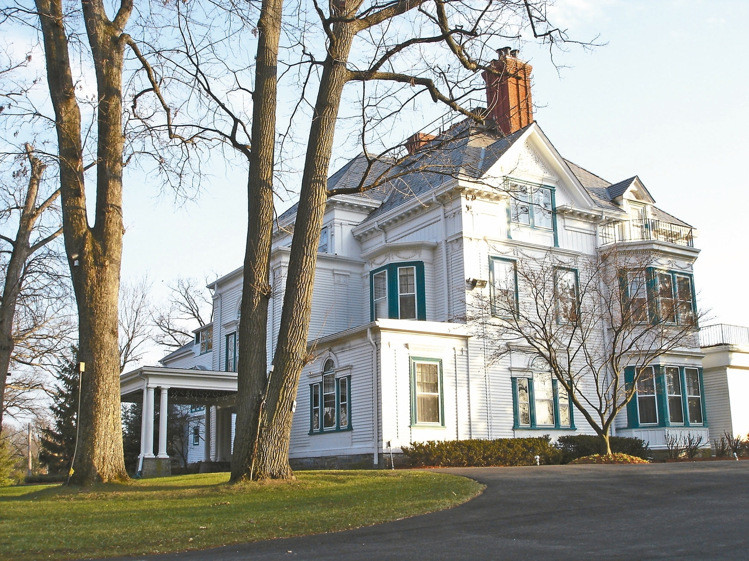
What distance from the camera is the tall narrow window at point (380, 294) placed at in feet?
86.7

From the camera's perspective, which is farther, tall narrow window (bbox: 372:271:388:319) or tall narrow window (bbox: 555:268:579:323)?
tall narrow window (bbox: 372:271:388:319)

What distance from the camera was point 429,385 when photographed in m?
23.0

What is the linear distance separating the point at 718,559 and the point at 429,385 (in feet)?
54.1

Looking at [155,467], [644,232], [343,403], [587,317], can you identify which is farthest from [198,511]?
[644,232]

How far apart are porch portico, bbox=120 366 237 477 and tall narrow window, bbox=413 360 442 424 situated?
6.80m

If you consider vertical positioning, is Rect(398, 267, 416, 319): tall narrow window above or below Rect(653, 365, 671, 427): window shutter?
above

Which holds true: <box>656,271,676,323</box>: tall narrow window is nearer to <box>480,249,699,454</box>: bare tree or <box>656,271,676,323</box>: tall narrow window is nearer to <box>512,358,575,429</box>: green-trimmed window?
<box>480,249,699,454</box>: bare tree

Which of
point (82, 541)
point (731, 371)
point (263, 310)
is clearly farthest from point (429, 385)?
point (82, 541)

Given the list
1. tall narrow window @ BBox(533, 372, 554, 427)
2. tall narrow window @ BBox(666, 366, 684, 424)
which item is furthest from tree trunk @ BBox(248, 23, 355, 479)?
tall narrow window @ BBox(666, 366, 684, 424)

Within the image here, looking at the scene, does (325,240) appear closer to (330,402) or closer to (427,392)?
(330,402)

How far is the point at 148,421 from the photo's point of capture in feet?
79.2

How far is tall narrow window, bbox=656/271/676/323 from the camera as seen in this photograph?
2583cm

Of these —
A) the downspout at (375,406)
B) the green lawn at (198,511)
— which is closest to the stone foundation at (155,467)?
the downspout at (375,406)

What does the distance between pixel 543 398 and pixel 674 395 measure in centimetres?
501
